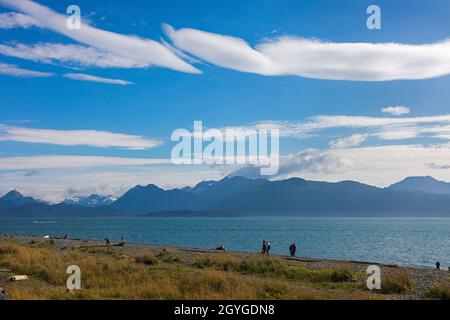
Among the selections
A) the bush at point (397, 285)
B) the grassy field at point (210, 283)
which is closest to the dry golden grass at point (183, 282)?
the grassy field at point (210, 283)

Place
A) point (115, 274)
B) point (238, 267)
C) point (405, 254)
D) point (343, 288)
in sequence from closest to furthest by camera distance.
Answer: point (343, 288), point (115, 274), point (238, 267), point (405, 254)

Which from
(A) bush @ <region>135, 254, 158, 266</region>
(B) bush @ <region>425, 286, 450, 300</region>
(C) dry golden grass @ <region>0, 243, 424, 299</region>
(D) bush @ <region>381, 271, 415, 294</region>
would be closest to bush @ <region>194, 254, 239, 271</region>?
(C) dry golden grass @ <region>0, 243, 424, 299</region>

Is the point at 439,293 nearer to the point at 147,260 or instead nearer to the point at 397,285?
the point at 397,285

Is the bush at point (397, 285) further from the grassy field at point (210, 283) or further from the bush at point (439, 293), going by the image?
the bush at point (439, 293)

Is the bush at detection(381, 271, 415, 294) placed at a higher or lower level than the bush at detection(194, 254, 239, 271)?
higher

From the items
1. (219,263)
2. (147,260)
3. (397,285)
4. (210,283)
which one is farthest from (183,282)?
(147,260)

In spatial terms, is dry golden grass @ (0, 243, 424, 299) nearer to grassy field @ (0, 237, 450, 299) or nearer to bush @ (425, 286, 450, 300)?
grassy field @ (0, 237, 450, 299)

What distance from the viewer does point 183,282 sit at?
22219 millimetres

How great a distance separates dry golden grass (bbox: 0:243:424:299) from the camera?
65.1 ft
